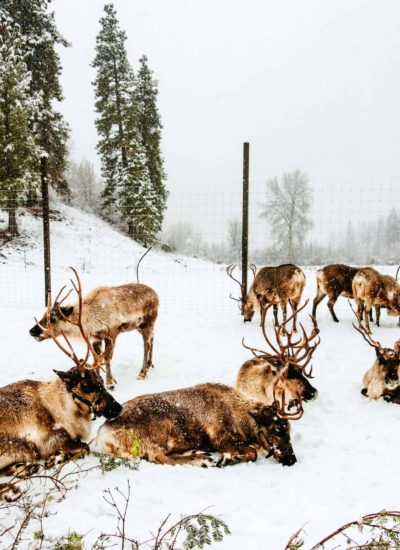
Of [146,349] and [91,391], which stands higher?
[91,391]

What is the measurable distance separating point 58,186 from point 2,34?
23.6 feet

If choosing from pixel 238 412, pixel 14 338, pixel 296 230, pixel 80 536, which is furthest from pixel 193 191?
pixel 296 230

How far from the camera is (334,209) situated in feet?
30.6

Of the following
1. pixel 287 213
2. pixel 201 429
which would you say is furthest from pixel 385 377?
pixel 287 213

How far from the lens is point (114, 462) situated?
9.99 feet

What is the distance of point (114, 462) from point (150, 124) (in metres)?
26.8

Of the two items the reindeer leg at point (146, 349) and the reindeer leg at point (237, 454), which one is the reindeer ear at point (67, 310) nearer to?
the reindeer leg at point (146, 349)

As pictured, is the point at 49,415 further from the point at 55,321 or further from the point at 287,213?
the point at 287,213

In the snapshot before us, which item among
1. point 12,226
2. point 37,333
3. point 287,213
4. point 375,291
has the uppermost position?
point 287,213

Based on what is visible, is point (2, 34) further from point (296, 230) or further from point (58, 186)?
point (296, 230)

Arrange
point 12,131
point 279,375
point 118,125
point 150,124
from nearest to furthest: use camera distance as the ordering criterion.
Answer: point 279,375 < point 12,131 < point 118,125 < point 150,124

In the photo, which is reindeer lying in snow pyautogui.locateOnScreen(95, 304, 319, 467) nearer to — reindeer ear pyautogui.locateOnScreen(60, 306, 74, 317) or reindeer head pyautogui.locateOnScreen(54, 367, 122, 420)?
reindeer head pyautogui.locateOnScreen(54, 367, 122, 420)

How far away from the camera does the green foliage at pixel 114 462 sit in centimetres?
299

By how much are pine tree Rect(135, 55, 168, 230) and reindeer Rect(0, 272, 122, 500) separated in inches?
925
